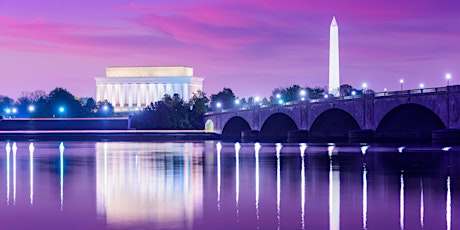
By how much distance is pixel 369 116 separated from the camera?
10838 cm

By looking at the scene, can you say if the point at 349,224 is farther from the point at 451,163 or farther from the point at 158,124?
the point at 158,124

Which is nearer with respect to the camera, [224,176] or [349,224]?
[349,224]

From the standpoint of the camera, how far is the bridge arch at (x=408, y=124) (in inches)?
4104

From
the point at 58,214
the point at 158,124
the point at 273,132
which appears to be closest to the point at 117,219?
the point at 58,214

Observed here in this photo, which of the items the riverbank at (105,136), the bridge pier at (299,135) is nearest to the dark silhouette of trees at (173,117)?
the riverbank at (105,136)

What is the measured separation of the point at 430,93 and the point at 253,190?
58.7 m

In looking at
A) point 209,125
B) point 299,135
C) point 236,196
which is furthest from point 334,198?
point 209,125

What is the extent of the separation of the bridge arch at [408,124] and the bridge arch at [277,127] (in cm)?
3696

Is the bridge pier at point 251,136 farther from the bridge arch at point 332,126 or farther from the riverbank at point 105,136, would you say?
the riverbank at point 105,136

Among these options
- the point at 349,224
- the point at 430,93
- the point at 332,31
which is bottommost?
the point at 349,224

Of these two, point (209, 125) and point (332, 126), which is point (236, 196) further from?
point (209, 125)

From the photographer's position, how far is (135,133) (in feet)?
542

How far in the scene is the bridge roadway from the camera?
307 ft

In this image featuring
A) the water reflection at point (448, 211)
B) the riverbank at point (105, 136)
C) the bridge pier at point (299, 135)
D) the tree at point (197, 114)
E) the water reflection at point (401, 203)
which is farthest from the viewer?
the tree at point (197, 114)
